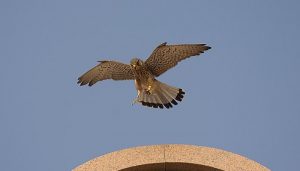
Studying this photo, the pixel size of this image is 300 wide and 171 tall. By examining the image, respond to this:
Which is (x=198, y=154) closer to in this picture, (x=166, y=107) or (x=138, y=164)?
(x=138, y=164)

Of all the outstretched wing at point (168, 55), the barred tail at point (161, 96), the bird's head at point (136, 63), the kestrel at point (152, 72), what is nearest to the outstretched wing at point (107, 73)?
the kestrel at point (152, 72)

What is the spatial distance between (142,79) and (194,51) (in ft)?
2.16

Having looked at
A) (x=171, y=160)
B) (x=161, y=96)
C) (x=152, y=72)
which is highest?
(x=152, y=72)

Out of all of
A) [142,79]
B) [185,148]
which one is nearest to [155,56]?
[142,79]

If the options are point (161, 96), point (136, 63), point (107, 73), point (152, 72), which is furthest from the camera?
point (107, 73)

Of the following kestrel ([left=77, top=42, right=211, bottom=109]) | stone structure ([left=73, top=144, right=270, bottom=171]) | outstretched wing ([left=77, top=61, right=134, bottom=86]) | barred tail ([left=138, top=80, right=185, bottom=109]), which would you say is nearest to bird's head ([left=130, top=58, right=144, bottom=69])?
kestrel ([left=77, top=42, right=211, bottom=109])

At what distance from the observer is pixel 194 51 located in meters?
7.52

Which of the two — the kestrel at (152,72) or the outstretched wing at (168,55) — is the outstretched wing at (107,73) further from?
the outstretched wing at (168,55)

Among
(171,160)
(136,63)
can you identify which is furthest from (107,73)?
(171,160)

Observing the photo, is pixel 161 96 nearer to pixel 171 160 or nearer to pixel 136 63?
pixel 136 63

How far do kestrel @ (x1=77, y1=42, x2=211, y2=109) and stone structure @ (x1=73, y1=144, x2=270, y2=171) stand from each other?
3.50 ft

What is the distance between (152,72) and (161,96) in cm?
41

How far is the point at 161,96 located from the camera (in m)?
7.45

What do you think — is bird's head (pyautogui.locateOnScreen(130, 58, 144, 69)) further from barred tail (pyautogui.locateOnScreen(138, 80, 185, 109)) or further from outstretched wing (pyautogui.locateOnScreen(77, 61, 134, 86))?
barred tail (pyautogui.locateOnScreen(138, 80, 185, 109))
